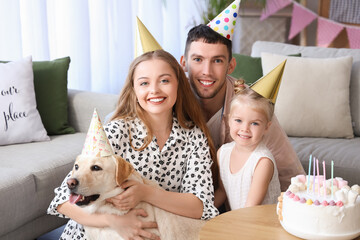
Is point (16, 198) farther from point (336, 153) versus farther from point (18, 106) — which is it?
Answer: point (336, 153)

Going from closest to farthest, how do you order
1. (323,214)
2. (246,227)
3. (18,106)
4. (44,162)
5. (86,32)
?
1. (323,214)
2. (246,227)
3. (44,162)
4. (18,106)
5. (86,32)

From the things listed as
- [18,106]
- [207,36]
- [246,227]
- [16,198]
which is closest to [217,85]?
[207,36]

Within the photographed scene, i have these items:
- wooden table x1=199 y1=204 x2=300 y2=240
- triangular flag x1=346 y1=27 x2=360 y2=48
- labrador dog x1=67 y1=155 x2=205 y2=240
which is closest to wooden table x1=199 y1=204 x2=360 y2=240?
wooden table x1=199 y1=204 x2=300 y2=240

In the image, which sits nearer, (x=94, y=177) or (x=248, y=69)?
(x=94, y=177)

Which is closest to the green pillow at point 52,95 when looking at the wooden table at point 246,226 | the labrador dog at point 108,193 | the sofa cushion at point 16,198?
the sofa cushion at point 16,198

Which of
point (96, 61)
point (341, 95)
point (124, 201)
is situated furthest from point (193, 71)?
point (96, 61)

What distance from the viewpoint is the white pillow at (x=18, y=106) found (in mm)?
2396

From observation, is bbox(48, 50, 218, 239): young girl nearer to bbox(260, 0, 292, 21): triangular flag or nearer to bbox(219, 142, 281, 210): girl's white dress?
bbox(219, 142, 281, 210): girl's white dress

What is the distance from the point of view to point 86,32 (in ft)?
11.2

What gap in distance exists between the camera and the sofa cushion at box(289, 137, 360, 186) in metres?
2.48

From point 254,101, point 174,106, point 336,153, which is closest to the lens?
point 254,101

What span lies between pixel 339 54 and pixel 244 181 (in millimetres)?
1678

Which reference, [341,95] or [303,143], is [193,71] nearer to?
[303,143]

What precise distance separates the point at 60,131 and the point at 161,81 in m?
1.14
